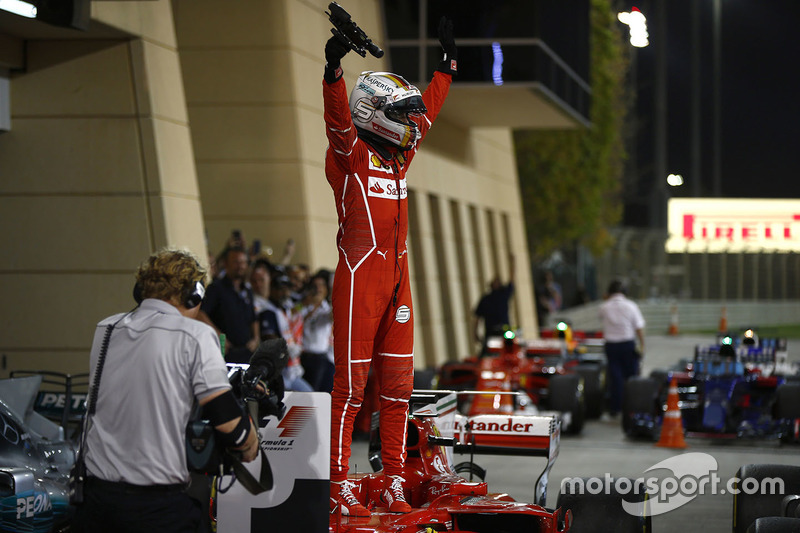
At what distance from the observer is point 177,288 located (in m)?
4.36

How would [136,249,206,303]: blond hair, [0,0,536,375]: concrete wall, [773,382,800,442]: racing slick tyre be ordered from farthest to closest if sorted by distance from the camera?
[773,382,800,442]: racing slick tyre
[0,0,536,375]: concrete wall
[136,249,206,303]: blond hair

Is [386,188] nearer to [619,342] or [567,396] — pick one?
[567,396]

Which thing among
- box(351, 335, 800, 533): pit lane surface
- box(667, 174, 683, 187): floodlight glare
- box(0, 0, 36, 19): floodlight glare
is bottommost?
box(351, 335, 800, 533): pit lane surface

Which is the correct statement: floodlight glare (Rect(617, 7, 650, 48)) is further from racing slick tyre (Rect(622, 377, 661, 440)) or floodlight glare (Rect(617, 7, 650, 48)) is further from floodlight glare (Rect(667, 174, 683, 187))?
floodlight glare (Rect(667, 174, 683, 187))

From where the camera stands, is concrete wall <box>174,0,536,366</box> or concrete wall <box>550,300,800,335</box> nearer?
concrete wall <box>174,0,536,366</box>

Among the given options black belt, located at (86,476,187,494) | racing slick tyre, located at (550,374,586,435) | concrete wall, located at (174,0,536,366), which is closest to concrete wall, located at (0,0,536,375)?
concrete wall, located at (174,0,536,366)

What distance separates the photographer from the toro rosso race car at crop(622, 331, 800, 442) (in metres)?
12.4

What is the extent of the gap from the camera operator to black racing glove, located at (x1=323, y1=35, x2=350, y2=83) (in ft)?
5.26

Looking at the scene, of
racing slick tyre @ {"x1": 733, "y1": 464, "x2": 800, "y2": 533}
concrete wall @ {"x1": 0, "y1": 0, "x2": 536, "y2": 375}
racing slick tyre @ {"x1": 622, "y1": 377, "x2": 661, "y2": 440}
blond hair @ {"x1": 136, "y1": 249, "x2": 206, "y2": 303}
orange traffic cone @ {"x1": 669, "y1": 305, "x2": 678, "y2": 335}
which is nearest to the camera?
blond hair @ {"x1": 136, "y1": 249, "x2": 206, "y2": 303}

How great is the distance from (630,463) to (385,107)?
6262mm

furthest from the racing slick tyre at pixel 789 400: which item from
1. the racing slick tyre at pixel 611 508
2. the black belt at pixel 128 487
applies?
the black belt at pixel 128 487

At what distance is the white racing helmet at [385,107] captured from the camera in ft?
19.0

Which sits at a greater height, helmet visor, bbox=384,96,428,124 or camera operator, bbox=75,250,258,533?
helmet visor, bbox=384,96,428,124

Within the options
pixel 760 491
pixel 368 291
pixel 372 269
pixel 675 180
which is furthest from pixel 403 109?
pixel 675 180
